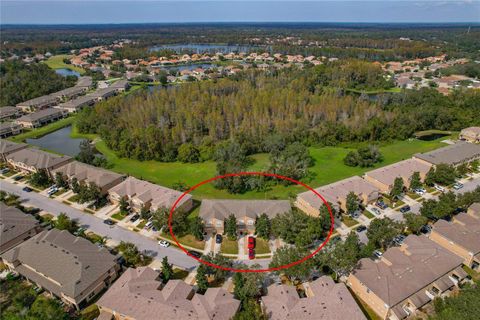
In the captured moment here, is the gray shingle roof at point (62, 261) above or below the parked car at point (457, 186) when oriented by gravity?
above

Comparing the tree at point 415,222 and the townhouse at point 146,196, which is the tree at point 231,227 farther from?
the tree at point 415,222

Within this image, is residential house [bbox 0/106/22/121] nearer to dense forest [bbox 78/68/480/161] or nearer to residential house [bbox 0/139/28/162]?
dense forest [bbox 78/68/480/161]

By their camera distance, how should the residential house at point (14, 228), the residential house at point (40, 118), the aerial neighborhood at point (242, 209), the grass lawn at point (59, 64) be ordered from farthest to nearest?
1. the grass lawn at point (59, 64)
2. the residential house at point (40, 118)
3. the residential house at point (14, 228)
4. the aerial neighborhood at point (242, 209)

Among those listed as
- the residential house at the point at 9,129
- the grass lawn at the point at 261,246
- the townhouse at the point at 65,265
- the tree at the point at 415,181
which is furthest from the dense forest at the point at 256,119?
the townhouse at the point at 65,265

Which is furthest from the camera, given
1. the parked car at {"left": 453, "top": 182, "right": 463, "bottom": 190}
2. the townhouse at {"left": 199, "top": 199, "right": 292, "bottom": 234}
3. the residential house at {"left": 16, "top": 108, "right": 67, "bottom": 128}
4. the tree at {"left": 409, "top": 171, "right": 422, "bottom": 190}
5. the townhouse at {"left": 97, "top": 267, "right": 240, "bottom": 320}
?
the residential house at {"left": 16, "top": 108, "right": 67, "bottom": 128}

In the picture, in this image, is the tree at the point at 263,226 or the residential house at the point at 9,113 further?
the residential house at the point at 9,113

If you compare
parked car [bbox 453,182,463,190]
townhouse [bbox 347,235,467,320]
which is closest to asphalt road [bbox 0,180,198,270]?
townhouse [bbox 347,235,467,320]
